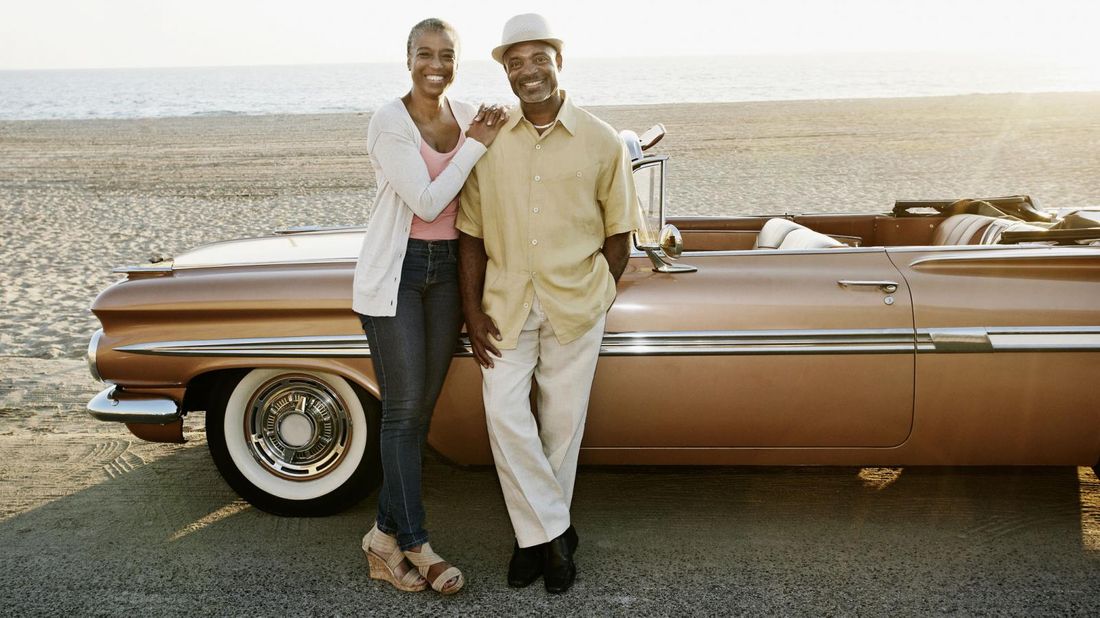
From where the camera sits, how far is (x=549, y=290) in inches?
117

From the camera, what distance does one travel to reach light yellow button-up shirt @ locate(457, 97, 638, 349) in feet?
9.54

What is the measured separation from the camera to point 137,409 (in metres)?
3.58

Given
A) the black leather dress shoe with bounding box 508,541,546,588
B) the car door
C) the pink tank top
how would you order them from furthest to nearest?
the car door < the black leather dress shoe with bounding box 508,541,546,588 < the pink tank top

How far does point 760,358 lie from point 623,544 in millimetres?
815

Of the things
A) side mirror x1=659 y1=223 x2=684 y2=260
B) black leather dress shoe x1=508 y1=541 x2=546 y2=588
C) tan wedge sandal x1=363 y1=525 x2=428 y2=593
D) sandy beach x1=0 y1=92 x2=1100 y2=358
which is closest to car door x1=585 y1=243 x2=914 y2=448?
side mirror x1=659 y1=223 x2=684 y2=260

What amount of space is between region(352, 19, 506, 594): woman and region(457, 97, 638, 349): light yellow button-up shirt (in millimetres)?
95

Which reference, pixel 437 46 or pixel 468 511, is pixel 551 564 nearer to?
pixel 468 511

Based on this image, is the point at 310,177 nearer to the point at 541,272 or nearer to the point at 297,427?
the point at 297,427

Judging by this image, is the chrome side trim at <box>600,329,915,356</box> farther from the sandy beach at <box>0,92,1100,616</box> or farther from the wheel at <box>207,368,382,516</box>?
the wheel at <box>207,368,382,516</box>

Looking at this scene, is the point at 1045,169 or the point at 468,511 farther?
the point at 1045,169

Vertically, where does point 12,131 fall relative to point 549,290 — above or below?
below

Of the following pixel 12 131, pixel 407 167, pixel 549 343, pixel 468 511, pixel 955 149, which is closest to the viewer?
pixel 407 167

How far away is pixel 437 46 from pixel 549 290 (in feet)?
2.61

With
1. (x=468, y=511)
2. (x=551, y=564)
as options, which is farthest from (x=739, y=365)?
(x=468, y=511)
